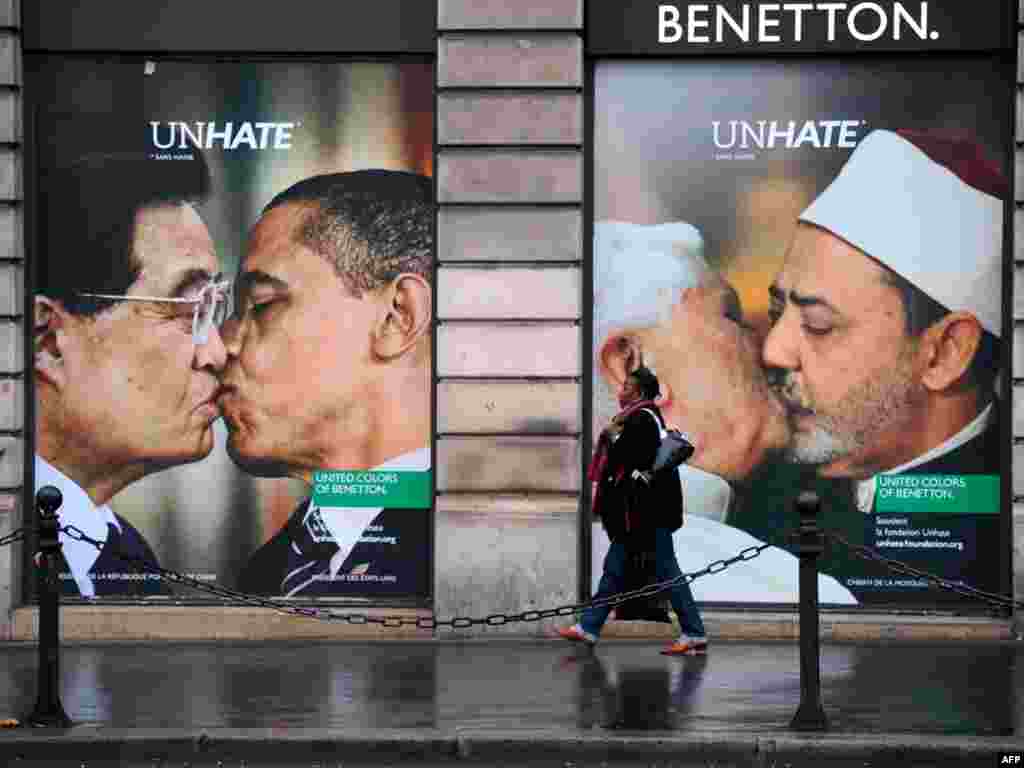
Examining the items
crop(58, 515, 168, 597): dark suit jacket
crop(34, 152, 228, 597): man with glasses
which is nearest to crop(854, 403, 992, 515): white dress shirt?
crop(34, 152, 228, 597): man with glasses

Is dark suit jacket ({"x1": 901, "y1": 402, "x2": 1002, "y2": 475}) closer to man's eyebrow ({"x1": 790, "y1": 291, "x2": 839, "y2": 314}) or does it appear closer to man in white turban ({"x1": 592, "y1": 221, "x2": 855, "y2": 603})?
man in white turban ({"x1": 592, "y1": 221, "x2": 855, "y2": 603})

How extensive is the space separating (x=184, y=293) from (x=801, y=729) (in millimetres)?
Result: 6017

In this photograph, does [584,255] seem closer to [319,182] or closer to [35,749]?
[319,182]

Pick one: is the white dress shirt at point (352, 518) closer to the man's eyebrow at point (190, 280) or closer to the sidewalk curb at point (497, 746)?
the man's eyebrow at point (190, 280)

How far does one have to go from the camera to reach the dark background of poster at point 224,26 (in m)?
14.2

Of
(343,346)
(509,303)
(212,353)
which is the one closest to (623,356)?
(509,303)

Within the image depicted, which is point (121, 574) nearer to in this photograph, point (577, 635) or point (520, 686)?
point (577, 635)

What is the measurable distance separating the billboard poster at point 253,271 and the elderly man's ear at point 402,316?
0.01 m

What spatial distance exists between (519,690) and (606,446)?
1943 mm

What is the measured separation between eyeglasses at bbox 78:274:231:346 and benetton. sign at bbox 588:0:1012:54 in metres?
3.09

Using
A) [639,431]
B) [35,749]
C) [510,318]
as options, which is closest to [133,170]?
[510,318]

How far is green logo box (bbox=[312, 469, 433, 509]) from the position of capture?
14.4 metres

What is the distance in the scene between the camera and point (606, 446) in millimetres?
13008

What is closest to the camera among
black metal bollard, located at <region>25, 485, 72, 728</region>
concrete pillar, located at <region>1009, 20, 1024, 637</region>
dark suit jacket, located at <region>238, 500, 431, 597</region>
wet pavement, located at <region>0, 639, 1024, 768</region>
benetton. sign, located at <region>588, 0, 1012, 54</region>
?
wet pavement, located at <region>0, 639, 1024, 768</region>
